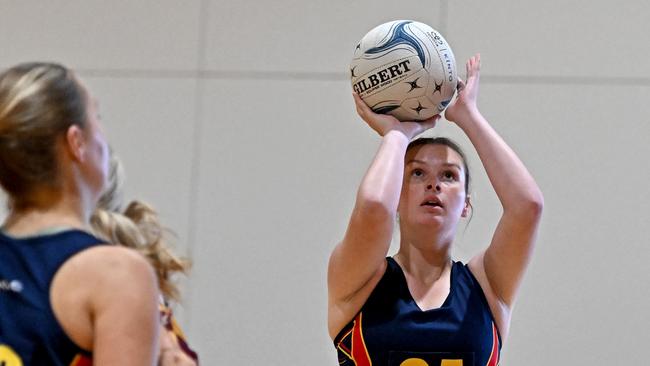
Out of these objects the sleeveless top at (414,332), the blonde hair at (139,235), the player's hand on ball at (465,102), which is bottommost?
the sleeveless top at (414,332)

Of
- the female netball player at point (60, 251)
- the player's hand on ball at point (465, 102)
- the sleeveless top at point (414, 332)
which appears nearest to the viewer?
the female netball player at point (60, 251)

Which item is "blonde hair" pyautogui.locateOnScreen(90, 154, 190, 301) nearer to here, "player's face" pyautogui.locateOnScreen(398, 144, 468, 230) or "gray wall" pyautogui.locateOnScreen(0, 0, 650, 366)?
"player's face" pyautogui.locateOnScreen(398, 144, 468, 230)

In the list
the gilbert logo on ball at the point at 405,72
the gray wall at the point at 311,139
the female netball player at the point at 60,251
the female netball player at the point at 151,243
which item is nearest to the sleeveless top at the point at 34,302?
the female netball player at the point at 60,251

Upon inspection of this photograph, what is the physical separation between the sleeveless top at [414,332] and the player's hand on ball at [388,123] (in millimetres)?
346

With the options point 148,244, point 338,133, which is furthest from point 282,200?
point 148,244

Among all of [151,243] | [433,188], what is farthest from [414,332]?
[151,243]

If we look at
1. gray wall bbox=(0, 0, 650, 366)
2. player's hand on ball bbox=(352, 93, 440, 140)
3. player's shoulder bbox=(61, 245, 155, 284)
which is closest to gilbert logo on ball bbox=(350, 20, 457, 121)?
player's hand on ball bbox=(352, 93, 440, 140)

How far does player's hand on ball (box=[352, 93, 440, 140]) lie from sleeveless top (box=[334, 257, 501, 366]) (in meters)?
0.35

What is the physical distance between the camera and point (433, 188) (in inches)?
95.4

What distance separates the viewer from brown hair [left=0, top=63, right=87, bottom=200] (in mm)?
1351

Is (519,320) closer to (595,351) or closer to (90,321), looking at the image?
(595,351)

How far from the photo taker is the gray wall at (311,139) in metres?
3.81

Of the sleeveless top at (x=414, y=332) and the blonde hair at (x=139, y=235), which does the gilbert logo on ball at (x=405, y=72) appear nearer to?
the sleeveless top at (x=414, y=332)

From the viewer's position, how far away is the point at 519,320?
3.80 metres
